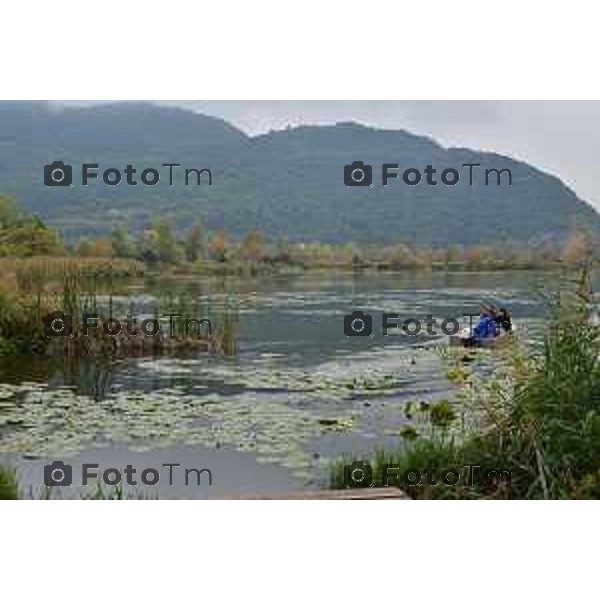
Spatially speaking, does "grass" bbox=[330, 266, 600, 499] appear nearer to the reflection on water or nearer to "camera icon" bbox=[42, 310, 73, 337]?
the reflection on water

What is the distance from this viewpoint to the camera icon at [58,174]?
4.75m

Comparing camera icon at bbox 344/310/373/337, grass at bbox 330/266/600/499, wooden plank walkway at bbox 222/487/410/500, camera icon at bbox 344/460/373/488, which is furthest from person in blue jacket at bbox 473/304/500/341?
wooden plank walkway at bbox 222/487/410/500

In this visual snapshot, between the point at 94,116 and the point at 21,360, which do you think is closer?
the point at 94,116

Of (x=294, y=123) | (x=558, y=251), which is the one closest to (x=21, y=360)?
(x=294, y=123)

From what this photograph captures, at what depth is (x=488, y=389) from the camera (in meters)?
4.91

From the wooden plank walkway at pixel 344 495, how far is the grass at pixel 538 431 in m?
0.26

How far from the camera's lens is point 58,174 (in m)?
4.77

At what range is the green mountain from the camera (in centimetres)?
475

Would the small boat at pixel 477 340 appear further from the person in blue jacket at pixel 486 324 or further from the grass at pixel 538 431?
the grass at pixel 538 431

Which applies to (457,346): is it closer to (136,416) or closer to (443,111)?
(443,111)

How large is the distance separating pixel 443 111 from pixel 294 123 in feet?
2.29

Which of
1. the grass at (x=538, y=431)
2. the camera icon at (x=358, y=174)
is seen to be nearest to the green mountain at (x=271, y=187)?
the camera icon at (x=358, y=174)

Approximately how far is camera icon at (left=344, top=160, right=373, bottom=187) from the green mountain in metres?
0.02

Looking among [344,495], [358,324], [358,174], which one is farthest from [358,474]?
[358,174]
